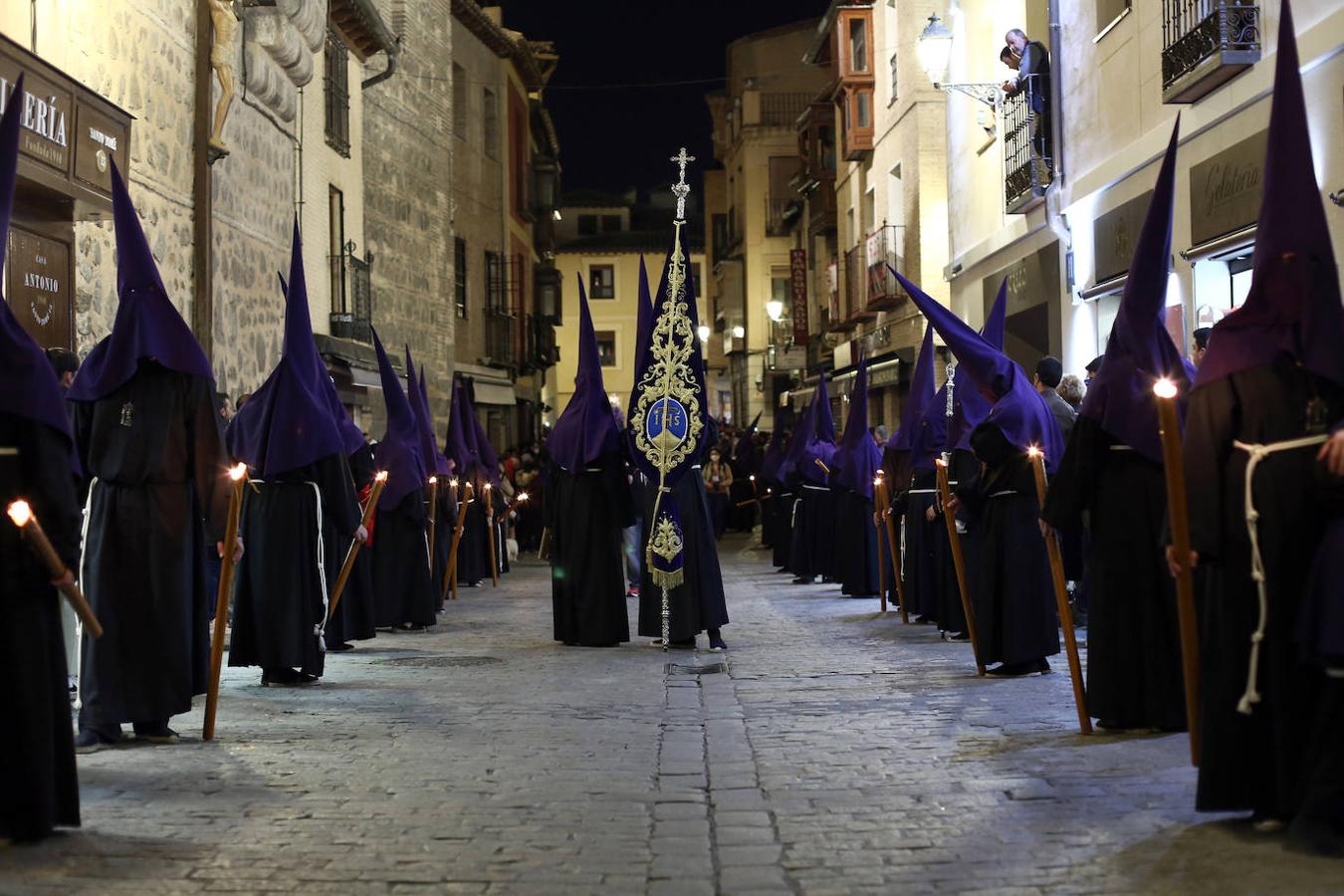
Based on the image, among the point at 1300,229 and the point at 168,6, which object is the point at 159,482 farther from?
the point at 168,6

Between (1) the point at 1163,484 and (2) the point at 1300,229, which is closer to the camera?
(2) the point at 1300,229

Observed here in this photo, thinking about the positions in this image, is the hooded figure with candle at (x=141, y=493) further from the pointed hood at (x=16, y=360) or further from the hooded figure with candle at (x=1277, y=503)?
the hooded figure with candle at (x=1277, y=503)

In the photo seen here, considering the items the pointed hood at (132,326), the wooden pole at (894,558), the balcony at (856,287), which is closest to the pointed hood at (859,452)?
the wooden pole at (894,558)

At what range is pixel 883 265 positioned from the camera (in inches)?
1224

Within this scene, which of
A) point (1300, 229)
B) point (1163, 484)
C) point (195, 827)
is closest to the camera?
point (1300, 229)

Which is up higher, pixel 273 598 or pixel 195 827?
pixel 273 598

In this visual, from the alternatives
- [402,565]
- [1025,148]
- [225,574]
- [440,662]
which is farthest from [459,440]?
[225,574]

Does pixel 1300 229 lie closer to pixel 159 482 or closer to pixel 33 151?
pixel 159 482

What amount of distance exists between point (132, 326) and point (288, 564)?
9.73 ft

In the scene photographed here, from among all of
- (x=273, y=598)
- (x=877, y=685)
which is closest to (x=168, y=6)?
(x=273, y=598)

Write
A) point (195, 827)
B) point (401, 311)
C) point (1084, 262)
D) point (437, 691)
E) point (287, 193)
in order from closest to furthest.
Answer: point (195, 827) < point (437, 691) < point (1084, 262) < point (287, 193) < point (401, 311)

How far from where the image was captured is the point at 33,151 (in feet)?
40.1

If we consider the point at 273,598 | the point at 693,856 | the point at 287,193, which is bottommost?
the point at 693,856

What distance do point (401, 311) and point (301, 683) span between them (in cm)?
1937
